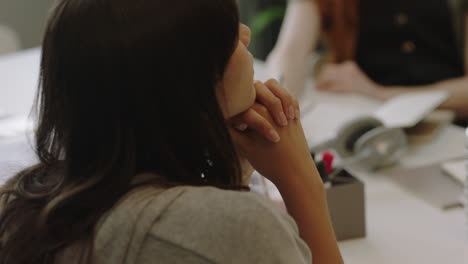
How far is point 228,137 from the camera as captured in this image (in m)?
0.70

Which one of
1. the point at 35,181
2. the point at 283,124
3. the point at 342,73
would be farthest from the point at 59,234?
the point at 342,73

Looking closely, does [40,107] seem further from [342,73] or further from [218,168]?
[342,73]

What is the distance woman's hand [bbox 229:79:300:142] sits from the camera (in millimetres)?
806

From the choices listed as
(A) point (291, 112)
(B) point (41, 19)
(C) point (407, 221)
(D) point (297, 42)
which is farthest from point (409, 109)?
(B) point (41, 19)

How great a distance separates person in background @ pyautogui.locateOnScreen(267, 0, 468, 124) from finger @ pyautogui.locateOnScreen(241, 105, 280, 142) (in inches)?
37.0

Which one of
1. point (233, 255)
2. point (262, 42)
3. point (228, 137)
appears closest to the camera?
point (233, 255)

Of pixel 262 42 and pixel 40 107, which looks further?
pixel 262 42

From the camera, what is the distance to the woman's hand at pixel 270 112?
0.81m

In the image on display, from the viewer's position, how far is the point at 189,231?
1.88 feet

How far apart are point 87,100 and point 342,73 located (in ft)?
3.80

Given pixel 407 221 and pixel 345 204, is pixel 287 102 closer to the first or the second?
pixel 345 204

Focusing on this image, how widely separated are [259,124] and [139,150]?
0.21 meters

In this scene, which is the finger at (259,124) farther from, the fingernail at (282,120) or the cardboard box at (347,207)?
the cardboard box at (347,207)

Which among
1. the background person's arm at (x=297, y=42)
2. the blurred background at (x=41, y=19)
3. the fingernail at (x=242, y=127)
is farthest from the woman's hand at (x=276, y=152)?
the blurred background at (x=41, y=19)
